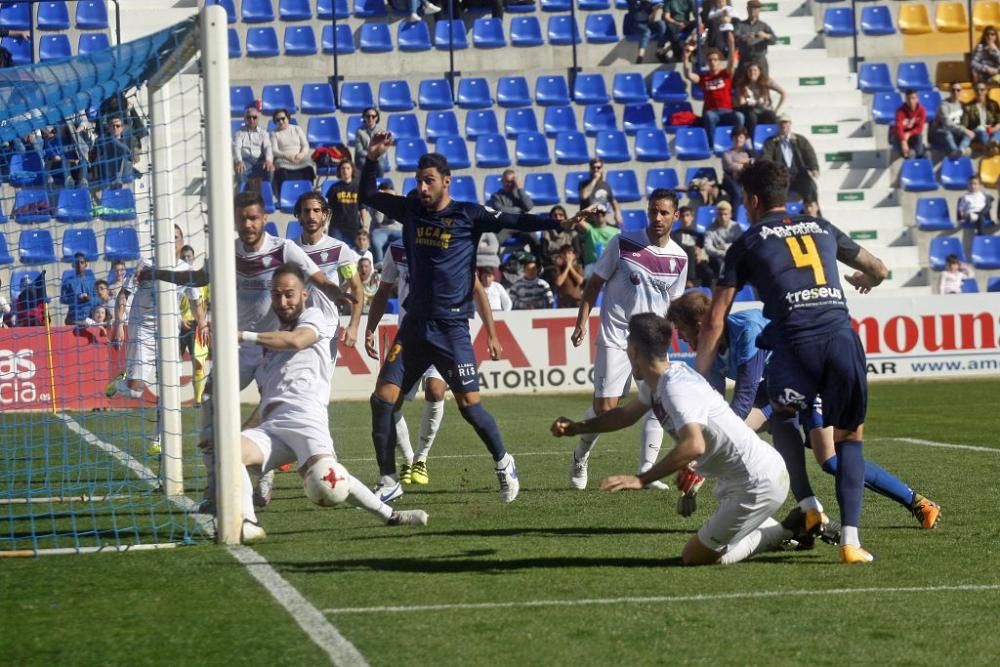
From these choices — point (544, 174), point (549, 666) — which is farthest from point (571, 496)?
point (544, 174)

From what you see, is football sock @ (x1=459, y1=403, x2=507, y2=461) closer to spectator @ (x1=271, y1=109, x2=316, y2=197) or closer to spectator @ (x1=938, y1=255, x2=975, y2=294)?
spectator @ (x1=271, y1=109, x2=316, y2=197)

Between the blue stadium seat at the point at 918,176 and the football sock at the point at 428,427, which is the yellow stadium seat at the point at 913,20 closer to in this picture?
the blue stadium seat at the point at 918,176

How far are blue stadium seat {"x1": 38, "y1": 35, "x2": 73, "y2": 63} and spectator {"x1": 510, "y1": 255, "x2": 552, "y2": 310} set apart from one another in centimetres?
1019

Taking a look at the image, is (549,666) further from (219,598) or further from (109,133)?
(109,133)

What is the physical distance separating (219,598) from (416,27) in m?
24.6

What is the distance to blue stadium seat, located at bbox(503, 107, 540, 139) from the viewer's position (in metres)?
29.5

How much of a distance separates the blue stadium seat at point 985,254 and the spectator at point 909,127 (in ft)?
7.47

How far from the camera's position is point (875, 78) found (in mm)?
31328

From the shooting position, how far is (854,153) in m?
30.4

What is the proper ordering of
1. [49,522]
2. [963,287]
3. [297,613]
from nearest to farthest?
[297,613] → [49,522] → [963,287]

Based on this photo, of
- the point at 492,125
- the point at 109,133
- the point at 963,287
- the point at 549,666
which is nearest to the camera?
the point at 549,666

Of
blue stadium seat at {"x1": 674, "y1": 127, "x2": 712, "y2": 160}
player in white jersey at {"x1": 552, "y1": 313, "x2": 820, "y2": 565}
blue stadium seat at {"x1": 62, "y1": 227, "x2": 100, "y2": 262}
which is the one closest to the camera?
player in white jersey at {"x1": 552, "y1": 313, "x2": 820, "y2": 565}

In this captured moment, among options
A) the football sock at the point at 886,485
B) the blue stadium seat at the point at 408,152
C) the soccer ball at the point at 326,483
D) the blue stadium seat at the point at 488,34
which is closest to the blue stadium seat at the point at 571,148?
the blue stadium seat at the point at 408,152

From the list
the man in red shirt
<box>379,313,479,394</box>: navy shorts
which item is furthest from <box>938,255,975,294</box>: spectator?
<box>379,313,479,394</box>: navy shorts
